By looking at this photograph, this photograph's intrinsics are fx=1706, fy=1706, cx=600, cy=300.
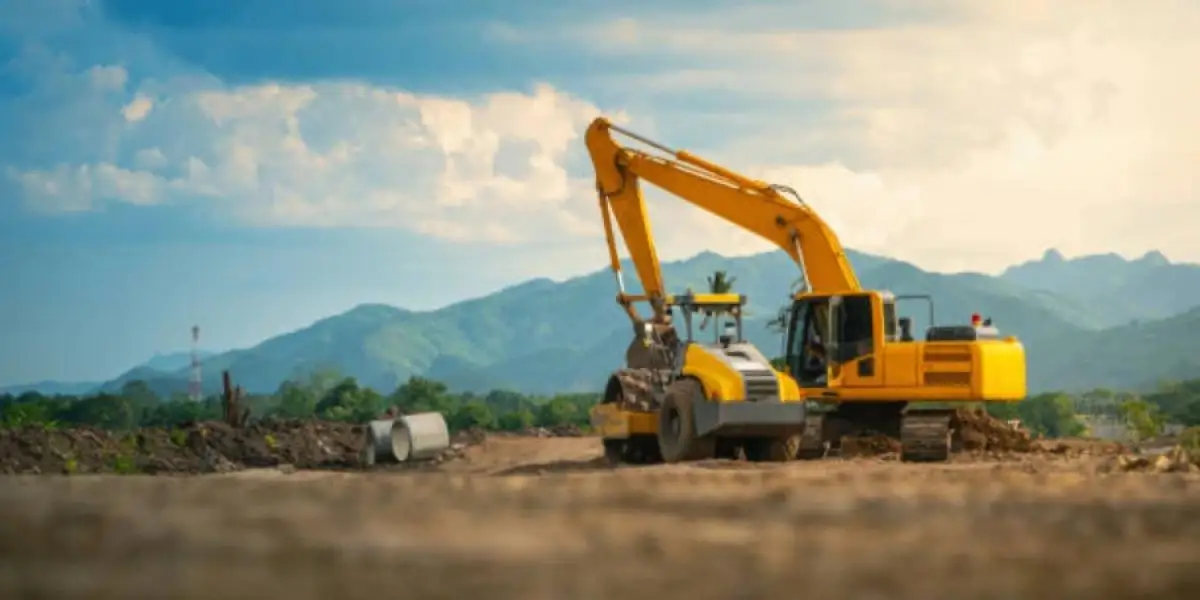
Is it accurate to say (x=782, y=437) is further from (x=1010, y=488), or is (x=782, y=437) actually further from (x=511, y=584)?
(x=511, y=584)

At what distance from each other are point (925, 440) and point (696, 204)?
20.5ft

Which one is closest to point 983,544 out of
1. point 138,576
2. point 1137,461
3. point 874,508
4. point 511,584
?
point 874,508

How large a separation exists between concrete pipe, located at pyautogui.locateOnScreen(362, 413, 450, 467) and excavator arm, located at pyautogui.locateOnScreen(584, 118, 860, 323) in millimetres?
5388

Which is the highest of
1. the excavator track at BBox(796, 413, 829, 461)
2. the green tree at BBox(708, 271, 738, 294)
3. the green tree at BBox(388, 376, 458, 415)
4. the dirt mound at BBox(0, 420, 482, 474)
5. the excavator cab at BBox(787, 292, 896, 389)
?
the green tree at BBox(708, 271, 738, 294)

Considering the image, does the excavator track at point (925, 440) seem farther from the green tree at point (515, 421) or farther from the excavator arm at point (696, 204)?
the green tree at point (515, 421)

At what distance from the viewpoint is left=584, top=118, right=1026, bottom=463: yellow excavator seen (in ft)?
76.0

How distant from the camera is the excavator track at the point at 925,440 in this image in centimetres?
2358

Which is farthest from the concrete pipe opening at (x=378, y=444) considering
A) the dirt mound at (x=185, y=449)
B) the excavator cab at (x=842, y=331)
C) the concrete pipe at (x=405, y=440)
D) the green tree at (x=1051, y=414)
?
the green tree at (x=1051, y=414)

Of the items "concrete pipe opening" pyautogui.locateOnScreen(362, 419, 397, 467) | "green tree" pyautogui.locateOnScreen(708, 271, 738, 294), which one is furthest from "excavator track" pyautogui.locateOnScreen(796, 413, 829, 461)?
"green tree" pyautogui.locateOnScreen(708, 271, 738, 294)

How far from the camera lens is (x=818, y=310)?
A: 24625 millimetres

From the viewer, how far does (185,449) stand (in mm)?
34875

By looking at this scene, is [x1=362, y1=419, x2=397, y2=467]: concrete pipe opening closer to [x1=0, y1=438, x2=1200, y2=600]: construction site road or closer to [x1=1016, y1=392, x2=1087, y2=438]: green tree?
[x1=0, y1=438, x2=1200, y2=600]: construction site road

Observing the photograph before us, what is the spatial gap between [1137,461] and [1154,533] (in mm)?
10254

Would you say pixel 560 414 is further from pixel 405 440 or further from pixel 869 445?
pixel 869 445
